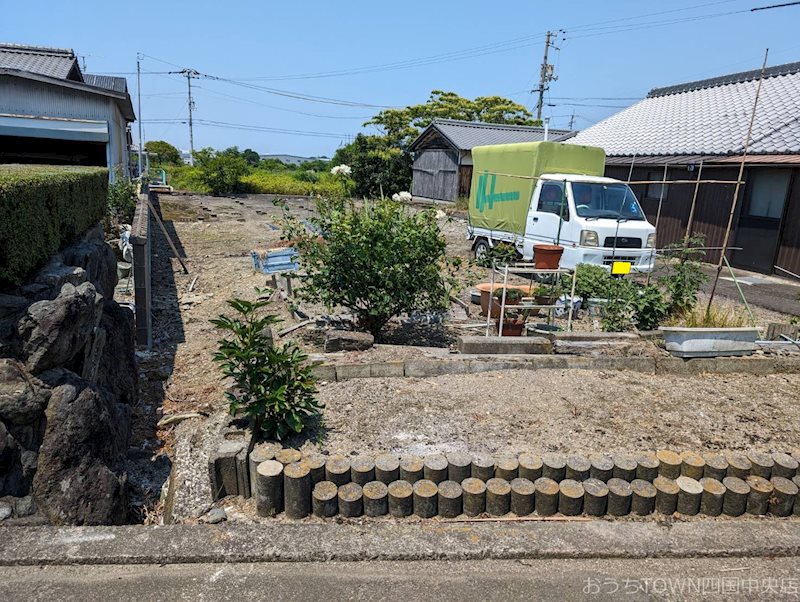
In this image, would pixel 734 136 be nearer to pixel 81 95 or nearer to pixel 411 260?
pixel 411 260

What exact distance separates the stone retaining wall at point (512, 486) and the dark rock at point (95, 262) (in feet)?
8.84

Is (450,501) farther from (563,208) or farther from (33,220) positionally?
(563,208)

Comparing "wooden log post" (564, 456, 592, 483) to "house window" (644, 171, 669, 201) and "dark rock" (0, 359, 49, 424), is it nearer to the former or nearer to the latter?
"dark rock" (0, 359, 49, 424)

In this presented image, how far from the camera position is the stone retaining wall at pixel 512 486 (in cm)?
305

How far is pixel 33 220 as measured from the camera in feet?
12.3

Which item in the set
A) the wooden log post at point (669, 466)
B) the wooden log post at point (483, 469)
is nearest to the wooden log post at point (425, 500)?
the wooden log post at point (483, 469)

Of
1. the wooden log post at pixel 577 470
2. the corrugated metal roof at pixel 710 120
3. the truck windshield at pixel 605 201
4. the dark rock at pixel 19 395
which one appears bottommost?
the wooden log post at pixel 577 470

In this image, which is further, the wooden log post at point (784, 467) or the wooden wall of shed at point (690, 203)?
the wooden wall of shed at point (690, 203)

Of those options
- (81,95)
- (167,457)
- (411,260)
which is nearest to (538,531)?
(167,457)

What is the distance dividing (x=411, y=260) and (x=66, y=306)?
3171 mm

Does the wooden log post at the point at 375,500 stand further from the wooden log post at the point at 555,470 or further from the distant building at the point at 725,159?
the distant building at the point at 725,159

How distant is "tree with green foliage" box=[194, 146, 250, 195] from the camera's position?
2600 cm

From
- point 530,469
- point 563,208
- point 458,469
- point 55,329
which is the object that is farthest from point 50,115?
point 530,469

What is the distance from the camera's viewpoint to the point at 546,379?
477 cm
